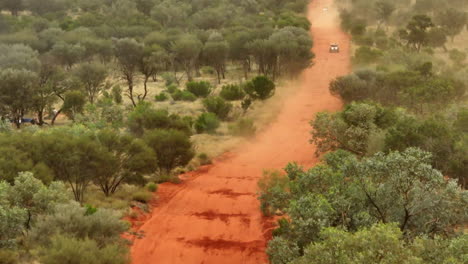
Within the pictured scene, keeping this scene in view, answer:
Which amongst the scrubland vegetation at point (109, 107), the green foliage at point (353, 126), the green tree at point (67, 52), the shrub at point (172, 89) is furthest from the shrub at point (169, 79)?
the green foliage at point (353, 126)

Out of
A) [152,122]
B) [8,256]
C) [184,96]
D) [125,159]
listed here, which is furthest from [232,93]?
[8,256]

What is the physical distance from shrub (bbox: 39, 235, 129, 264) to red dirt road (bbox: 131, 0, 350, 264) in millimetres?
4848

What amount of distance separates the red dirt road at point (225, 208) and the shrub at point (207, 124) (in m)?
3.84

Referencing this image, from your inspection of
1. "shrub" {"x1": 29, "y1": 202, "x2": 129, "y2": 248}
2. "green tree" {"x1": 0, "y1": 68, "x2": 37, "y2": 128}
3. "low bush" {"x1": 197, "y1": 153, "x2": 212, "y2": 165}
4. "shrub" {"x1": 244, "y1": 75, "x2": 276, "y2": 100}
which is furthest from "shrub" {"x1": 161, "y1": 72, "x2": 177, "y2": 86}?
"shrub" {"x1": 29, "y1": 202, "x2": 129, "y2": 248}

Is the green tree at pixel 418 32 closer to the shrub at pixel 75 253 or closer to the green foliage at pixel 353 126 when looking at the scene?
the green foliage at pixel 353 126

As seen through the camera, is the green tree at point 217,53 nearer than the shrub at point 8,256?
No

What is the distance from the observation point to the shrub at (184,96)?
4701 cm

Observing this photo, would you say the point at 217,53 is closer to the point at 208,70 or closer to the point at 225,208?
the point at 208,70

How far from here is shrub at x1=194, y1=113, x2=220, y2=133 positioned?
38062 millimetres

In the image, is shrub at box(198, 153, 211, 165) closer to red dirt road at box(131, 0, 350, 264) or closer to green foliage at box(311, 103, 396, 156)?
red dirt road at box(131, 0, 350, 264)

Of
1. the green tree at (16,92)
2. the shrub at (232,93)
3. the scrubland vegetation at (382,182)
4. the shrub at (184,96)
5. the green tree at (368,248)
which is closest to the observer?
the green tree at (368,248)

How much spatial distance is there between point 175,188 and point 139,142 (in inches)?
140

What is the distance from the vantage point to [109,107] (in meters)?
38.5

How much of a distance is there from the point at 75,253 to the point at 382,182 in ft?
32.3
